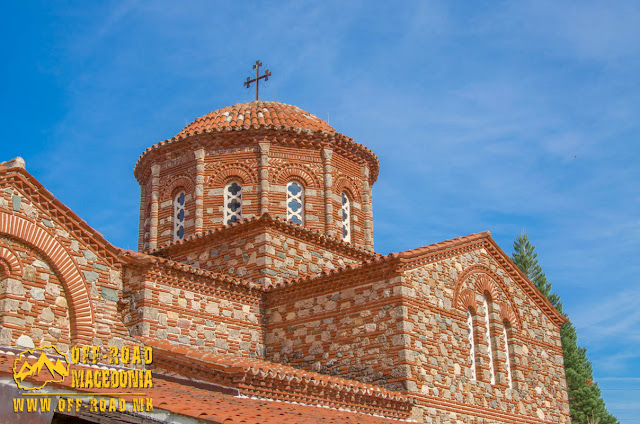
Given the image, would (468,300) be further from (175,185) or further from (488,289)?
(175,185)

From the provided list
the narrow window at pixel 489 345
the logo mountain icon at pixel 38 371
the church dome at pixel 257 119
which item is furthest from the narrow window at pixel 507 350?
the logo mountain icon at pixel 38 371

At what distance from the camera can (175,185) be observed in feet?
50.9

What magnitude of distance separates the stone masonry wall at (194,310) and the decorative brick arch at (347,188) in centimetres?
363

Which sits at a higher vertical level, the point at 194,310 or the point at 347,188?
the point at 347,188

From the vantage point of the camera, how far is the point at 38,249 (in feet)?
33.0

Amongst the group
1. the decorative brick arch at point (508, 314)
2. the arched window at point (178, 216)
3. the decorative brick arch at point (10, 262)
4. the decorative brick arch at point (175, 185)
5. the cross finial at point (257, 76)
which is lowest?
the decorative brick arch at point (10, 262)

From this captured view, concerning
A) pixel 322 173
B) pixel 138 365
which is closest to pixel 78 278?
pixel 138 365

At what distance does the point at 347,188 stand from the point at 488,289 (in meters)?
4.02

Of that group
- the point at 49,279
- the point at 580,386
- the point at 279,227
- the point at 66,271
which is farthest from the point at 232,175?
the point at 580,386

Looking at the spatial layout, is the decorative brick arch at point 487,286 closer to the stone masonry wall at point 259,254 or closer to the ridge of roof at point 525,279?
the ridge of roof at point 525,279

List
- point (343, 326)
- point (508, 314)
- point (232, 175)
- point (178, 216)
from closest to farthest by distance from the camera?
point (343, 326)
point (508, 314)
point (232, 175)
point (178, 216)

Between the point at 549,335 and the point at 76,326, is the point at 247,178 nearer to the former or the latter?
the point at 76,326

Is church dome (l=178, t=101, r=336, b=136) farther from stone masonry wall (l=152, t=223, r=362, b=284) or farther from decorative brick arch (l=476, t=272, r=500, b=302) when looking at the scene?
decorative brick arch (l=476, t=272, r=500, b=302)

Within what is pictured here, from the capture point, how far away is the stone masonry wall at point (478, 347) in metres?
11.7
